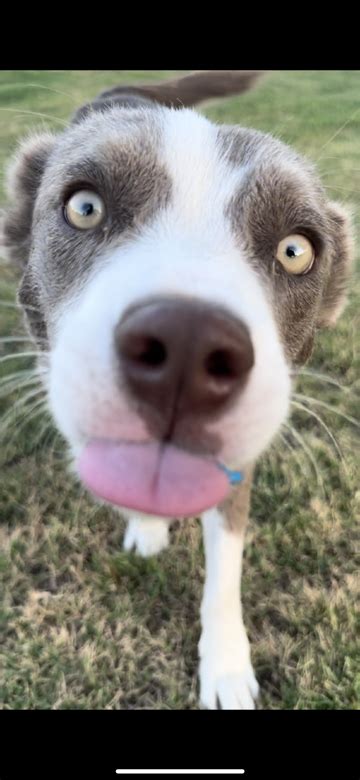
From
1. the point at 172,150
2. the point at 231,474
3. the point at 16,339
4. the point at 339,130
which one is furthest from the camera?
the point at 339,130

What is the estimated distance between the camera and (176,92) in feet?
8.71

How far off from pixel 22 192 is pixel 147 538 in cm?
138

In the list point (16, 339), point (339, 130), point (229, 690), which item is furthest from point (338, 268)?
point (229, 690)

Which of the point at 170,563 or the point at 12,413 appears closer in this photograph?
the point at 170,563

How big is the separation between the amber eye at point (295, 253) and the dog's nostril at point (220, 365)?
635 mm

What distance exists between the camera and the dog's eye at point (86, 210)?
5.68ft

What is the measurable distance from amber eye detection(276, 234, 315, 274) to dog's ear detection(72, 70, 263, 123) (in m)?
0.75

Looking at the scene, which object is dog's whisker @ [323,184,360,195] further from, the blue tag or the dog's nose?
the dog's nose

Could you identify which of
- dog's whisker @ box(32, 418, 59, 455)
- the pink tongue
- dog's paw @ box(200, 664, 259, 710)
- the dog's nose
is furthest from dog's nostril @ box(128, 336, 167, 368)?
dog's paw @ box(200, 664, 259, 710)

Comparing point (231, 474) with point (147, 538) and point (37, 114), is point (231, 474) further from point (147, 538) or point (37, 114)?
point (37, 114)

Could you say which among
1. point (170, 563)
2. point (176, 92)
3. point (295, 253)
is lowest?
point (170, 563)

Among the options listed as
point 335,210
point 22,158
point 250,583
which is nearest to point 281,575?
point 250,583

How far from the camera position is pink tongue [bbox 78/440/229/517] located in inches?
54.9

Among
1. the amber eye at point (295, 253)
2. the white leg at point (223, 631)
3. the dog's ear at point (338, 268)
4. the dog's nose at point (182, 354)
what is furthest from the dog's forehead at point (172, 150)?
the white leg at point (223, 631)
